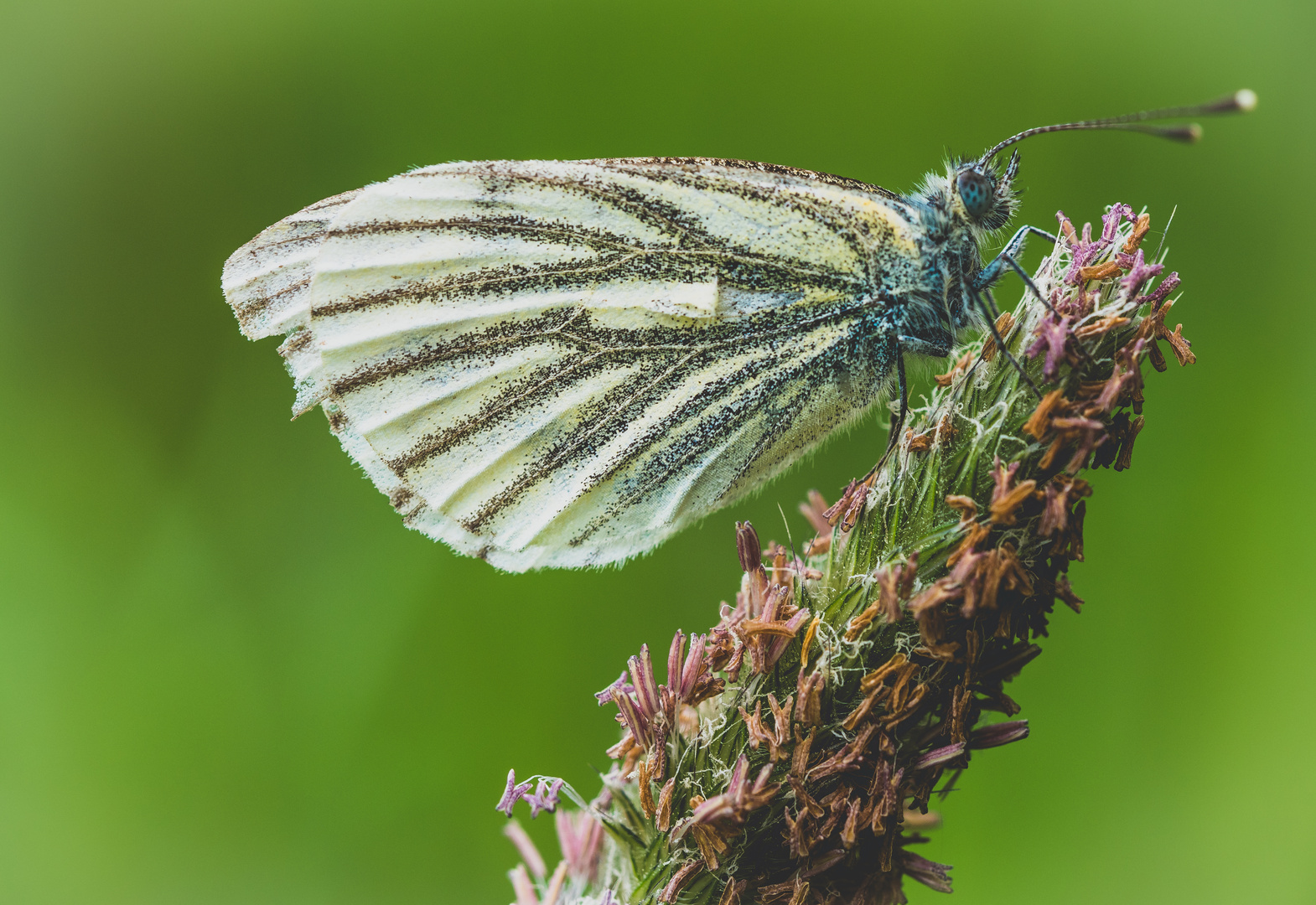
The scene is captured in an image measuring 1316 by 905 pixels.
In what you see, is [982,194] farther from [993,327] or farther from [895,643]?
[895,643]

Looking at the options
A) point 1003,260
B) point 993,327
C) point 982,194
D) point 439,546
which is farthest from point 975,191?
point 439,546

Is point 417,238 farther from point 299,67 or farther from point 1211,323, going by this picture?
point 1211,323

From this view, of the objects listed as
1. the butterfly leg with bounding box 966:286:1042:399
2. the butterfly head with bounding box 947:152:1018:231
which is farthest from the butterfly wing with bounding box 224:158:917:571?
the butterfly head with bounding box 947:152:1018:231

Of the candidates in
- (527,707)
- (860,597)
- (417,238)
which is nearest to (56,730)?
(527,707)

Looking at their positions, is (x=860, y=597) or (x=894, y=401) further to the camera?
(x=894, y=401)

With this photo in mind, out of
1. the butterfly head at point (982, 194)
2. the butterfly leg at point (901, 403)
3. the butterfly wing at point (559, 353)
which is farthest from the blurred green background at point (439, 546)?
the butterfly head at point (982, 194)
